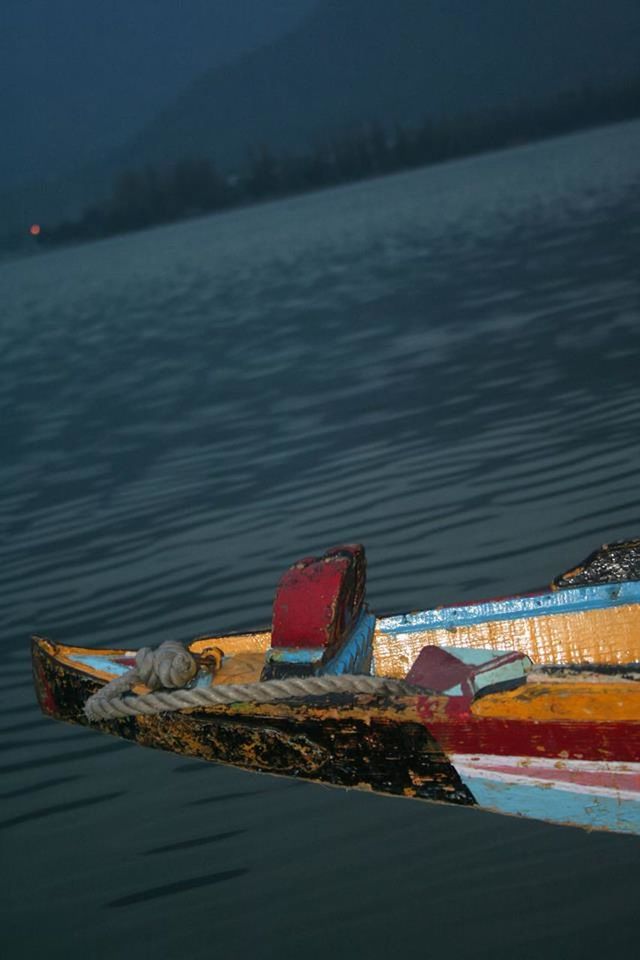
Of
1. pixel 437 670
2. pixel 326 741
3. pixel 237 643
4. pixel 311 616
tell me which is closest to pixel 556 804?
pixel 437 670

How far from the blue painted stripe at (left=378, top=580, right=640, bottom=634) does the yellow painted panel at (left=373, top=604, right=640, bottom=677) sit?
25 millimetres

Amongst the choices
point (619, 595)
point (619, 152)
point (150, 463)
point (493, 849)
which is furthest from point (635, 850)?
point (619, 152)

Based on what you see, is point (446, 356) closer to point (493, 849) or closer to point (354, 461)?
point (354, 461)

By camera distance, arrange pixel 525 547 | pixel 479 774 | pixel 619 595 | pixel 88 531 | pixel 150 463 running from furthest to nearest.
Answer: pixel 150 463 < pixel 88 531 < pixel 525 547 < pixel 619 595 < pixel 479 774

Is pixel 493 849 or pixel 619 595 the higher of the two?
pixel 619 595

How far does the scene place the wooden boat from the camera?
4.90 meters

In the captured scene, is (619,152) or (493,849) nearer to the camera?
(493,849)

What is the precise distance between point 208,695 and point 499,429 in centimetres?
788

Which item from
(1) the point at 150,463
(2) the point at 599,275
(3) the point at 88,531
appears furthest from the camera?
(2) the point at 599,275

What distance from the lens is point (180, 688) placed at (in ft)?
20.4

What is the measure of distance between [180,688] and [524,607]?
70.3 inches

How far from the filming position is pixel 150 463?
15547 mm

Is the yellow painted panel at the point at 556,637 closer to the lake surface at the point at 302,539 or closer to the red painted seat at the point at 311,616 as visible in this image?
the red painted seat at the point at 311,616

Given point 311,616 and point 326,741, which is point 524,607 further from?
point 326,741
